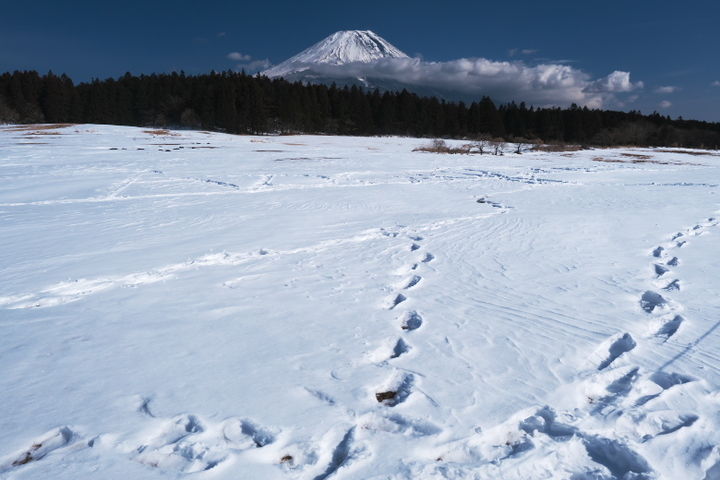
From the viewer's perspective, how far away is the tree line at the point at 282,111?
5309 cm

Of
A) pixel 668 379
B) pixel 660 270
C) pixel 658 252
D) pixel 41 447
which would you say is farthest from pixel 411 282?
pixel 658 252

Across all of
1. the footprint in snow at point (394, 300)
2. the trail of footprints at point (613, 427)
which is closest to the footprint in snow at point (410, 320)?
the footprint in snow at point (394, 300)

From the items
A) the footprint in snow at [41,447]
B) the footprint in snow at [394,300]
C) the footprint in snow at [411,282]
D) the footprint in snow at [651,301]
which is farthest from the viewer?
the footprint in snow at [411,282]

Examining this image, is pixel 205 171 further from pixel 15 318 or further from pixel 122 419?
pixel 122 419

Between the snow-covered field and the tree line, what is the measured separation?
158 feet

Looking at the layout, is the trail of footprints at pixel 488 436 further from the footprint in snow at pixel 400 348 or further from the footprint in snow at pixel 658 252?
the footprint in snow at pixel 658 252

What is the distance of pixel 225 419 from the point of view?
2.52 meters

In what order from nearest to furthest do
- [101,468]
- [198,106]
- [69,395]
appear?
[101,468], [69,395], [198,106]

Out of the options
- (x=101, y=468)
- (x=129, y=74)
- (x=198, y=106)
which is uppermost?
(x=129, y=74)

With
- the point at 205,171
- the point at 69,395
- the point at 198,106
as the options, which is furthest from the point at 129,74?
the point at 69,395

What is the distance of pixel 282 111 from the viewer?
55094 mm

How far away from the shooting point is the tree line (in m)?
53.1

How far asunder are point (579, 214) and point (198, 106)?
2148 inches

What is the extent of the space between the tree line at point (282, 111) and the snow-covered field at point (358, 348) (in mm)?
48201
